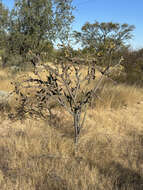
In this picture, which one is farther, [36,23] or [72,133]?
[36,23]

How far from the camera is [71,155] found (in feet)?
10.9

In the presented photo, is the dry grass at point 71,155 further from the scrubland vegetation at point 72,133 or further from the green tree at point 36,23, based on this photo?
the green tree at point 36,23

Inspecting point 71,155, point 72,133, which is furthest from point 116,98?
point 71,155

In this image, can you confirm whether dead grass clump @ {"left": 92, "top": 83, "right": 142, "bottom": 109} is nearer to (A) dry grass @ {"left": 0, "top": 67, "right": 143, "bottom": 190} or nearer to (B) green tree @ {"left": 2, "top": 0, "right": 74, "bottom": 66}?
(A) dry grass @ {"left": 0, "top": 67, "right": 143, "bottom": 190}

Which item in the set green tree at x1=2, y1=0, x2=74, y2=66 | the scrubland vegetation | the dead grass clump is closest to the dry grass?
the scrubland vegetation

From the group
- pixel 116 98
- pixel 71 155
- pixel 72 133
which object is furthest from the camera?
pixel 116 98

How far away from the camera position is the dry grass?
248 centimetres

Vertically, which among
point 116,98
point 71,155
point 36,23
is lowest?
point 71,155

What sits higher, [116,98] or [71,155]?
[116,98]

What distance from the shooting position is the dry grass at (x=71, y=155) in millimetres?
2484

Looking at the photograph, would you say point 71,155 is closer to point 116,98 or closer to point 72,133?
point 72,133

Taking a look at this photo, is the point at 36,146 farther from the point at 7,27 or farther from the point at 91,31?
the point at 91,31

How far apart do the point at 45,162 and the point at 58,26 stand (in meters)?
7.73

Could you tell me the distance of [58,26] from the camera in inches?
Result: 367
